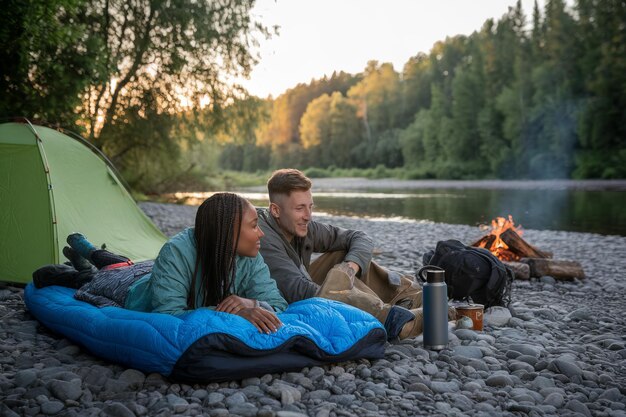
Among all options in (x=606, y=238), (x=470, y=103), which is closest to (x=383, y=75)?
(x=470, y=103)

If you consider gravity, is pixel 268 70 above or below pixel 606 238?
above

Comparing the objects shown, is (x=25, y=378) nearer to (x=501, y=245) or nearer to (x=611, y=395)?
(x=611, y=395)

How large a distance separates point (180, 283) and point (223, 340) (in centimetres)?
51

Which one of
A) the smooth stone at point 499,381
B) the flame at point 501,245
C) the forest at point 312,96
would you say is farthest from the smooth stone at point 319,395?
the forest at point 312,96

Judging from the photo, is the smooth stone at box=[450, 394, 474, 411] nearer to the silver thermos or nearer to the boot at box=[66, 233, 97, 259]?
the silver thermos

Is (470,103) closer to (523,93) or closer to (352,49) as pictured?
(523,93)

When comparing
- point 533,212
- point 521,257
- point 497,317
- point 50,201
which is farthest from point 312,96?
point 497,317

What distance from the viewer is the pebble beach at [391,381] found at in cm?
364

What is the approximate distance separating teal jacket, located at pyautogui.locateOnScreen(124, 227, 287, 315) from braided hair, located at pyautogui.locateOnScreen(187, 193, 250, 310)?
76 mm

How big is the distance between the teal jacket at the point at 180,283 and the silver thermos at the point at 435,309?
1.05 m

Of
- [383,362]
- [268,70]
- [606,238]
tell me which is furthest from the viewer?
[268,70]

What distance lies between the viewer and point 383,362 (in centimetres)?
449

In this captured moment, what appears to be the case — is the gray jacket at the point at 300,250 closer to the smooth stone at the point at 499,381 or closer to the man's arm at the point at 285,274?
the man's arm at the point at 285,274

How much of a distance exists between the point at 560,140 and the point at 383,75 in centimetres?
3305
